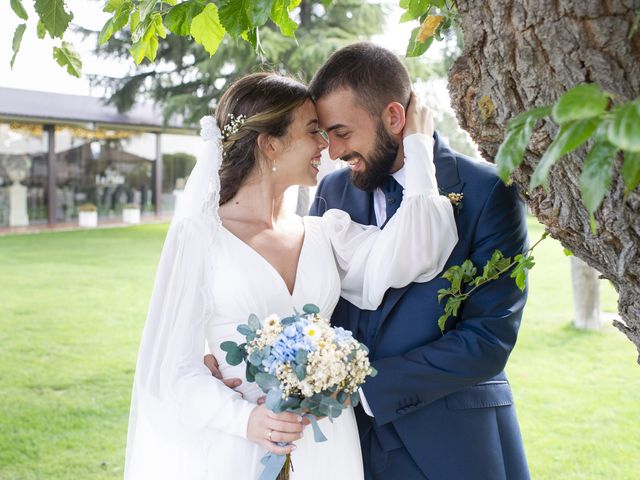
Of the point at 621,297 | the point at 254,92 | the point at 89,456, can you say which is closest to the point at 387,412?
the point at 621,297

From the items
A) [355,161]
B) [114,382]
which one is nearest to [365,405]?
[355,161]

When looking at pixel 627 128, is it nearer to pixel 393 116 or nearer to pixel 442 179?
pixel 442 179

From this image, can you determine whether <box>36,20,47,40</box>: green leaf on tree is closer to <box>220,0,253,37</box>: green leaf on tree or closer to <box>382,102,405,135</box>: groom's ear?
<box>220,0,253,37</box>: green leaf on tree

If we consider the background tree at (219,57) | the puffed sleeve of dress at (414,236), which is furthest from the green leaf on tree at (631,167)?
the background tree at (219,57)

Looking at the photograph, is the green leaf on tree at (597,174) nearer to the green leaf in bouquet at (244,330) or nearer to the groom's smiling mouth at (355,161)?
the green leaf in bouquet at (244,330)

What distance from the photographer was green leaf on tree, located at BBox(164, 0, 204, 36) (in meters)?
2.10

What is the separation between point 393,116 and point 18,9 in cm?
142

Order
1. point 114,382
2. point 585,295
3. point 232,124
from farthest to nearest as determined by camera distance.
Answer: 1. point 585,295
2. point 114,382
3. point 232,124

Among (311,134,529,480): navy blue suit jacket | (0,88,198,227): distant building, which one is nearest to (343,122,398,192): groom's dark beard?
(311,134,529,480): navy blue suit jacket

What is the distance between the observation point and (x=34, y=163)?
25297mm

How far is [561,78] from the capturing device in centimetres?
139

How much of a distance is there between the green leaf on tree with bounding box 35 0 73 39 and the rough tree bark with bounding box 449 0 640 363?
118 centimetres

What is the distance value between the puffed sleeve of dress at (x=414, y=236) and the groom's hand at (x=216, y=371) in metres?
0.56

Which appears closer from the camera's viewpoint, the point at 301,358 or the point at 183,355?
the point at 301,358
